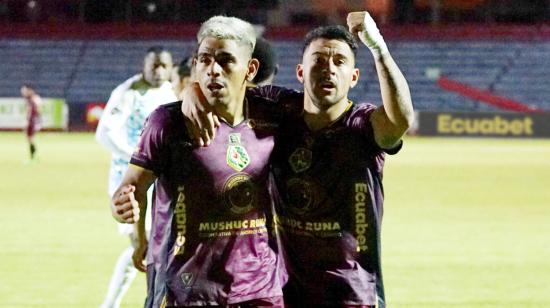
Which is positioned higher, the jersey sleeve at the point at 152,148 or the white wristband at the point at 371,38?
the white wristband at the point at 371,38

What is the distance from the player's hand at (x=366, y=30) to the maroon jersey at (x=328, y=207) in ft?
1.14

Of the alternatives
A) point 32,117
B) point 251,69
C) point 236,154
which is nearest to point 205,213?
point 236,154

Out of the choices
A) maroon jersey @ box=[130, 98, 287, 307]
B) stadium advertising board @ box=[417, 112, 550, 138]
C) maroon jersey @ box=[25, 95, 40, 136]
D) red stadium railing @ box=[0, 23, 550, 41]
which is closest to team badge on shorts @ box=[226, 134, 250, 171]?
maroon jersey @ box=[130, 98, 287, 307]

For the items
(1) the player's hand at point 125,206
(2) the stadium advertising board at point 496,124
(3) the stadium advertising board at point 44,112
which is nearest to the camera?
(1) the player's hand at point 125,206

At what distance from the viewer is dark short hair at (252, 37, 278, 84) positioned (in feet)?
18.5

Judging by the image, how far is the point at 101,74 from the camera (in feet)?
156

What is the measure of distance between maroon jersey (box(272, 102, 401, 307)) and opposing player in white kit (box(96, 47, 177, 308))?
12.6ft

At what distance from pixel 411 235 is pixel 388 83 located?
8933 millimetres

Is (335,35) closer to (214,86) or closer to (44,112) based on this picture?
(214,86)

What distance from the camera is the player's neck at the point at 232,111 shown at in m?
4.45

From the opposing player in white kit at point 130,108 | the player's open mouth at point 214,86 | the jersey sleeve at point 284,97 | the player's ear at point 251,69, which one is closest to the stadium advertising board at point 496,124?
the opposing player in white kit at point 130,108

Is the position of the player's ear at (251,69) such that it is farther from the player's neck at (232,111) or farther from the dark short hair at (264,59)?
the dark short hair at (264,59)

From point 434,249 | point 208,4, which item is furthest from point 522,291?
point 208,4

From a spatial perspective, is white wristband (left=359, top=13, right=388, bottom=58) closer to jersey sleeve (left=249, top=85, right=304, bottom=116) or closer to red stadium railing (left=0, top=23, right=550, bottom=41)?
jersey sleeve (left=249, top=85, right=304, bottom=116)
